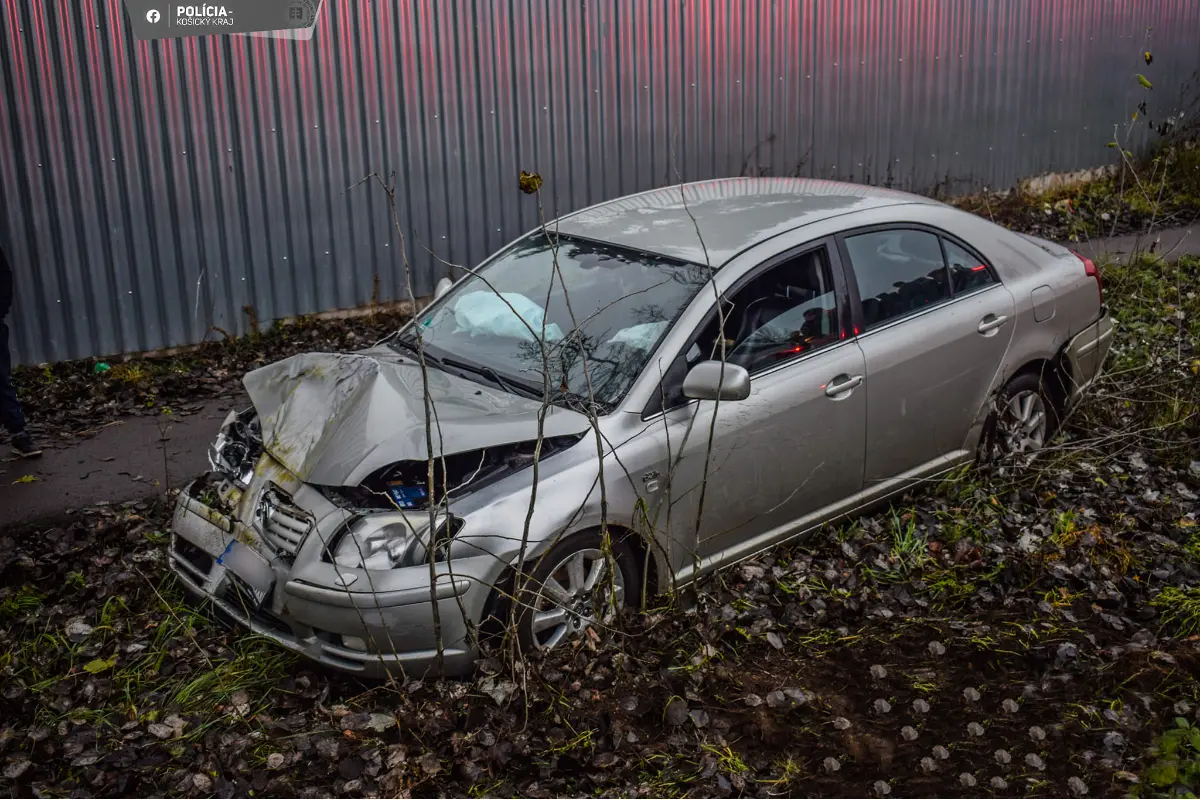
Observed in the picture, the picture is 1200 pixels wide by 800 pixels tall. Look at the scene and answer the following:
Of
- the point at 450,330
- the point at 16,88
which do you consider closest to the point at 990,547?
the point at 450,330

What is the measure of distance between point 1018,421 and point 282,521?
12.6 feet

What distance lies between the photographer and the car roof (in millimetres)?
5105

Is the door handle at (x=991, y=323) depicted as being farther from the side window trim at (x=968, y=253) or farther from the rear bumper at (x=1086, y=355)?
the rear bumper at (x=1086, y=355)

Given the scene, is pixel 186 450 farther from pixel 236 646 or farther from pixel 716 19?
pixel 716 19

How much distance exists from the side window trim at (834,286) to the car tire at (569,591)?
660 millimetres

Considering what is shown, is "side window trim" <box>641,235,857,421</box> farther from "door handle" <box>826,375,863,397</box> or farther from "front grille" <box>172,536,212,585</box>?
"front grille" <box>172,536,212,585</box>

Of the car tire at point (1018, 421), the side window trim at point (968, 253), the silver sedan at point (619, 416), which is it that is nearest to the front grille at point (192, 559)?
the silver sedan at point (619, 416)

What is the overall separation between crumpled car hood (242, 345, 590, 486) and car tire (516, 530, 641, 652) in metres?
0.46

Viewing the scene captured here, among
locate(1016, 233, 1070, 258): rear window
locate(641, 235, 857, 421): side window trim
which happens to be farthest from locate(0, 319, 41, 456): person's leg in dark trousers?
locate(1016, 233, 1070, 258): rear window

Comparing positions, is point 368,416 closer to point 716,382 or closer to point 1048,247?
point 716,382

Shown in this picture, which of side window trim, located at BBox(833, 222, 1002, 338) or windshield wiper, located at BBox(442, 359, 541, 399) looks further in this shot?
side window trim, located at BBox(833, 222, 1002, 338)

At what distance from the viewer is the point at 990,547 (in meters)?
5.25

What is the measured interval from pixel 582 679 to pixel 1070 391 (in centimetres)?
351

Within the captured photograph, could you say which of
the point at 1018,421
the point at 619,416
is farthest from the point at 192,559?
the point at 1018,421
